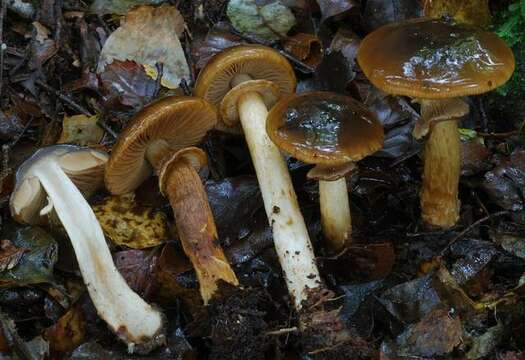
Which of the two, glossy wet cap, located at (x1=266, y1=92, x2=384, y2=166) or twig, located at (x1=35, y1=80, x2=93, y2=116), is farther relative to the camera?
twig, located at (x1=35, y1=80, x2=93, y2=116)

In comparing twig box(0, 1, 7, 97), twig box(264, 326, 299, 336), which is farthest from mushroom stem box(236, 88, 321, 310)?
twig box(0, 1, 7, 97)

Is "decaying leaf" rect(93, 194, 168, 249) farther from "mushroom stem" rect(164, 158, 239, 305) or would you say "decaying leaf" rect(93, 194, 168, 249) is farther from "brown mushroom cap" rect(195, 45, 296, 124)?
"brown mushroom cap" rect(195, 45, 296, 124)

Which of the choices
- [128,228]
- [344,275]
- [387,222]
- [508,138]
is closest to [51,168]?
[128,228]

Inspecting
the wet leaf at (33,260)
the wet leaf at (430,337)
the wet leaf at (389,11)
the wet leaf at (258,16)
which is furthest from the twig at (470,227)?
the wet leaf at (33,260)

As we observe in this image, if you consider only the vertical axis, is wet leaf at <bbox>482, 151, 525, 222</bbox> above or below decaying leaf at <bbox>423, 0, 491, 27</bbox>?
below

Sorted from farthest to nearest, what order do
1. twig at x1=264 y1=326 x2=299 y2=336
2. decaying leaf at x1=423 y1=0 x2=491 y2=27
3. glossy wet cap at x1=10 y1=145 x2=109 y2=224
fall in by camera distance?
decaying leaf at x1=423 y1=0 x2=491 y2=27 → glossy wet cap at x1=10 y1=145 x2=109 y2=224 → twig at x1=264 y1=326 x2=299 y2=336

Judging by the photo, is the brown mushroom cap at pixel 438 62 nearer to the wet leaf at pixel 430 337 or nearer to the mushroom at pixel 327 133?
the mushroom at pixel 327 133

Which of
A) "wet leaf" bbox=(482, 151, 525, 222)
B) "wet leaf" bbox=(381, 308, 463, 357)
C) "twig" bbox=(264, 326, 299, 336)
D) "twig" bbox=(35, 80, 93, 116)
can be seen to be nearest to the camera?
"wet leaf" bbox=(381, 308, 463, 357)

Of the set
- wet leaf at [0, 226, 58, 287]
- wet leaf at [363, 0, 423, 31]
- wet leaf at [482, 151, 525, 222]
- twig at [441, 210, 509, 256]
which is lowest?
twig at [441, 210, 509, 256]
